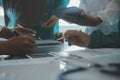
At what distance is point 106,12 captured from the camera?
1096mm

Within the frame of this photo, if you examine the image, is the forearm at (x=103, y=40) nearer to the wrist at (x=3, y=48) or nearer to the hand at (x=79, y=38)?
the hand at (x=79, y=38)

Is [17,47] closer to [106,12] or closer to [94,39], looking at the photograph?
[94,39]

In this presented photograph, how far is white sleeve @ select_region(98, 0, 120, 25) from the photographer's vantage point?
1062mm

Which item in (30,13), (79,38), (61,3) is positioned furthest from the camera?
(61,3)

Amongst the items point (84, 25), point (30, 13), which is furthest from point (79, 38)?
point (30, 13)

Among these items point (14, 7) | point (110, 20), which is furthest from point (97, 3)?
point (14, 7)

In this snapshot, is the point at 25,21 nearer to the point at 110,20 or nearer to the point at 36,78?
the point at 110,20

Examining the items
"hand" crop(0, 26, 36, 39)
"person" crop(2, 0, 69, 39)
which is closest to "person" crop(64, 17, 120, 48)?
"hand" crop(0, 26, 36, 39)

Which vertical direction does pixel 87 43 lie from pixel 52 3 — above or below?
below

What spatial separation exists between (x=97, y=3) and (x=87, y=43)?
38 cm

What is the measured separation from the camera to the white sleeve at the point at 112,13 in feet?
3.49

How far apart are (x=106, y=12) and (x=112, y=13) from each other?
37 mm

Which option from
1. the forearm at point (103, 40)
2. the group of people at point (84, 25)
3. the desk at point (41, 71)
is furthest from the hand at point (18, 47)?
the forearm at point (103, 40)

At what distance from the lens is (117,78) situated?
44 cm
